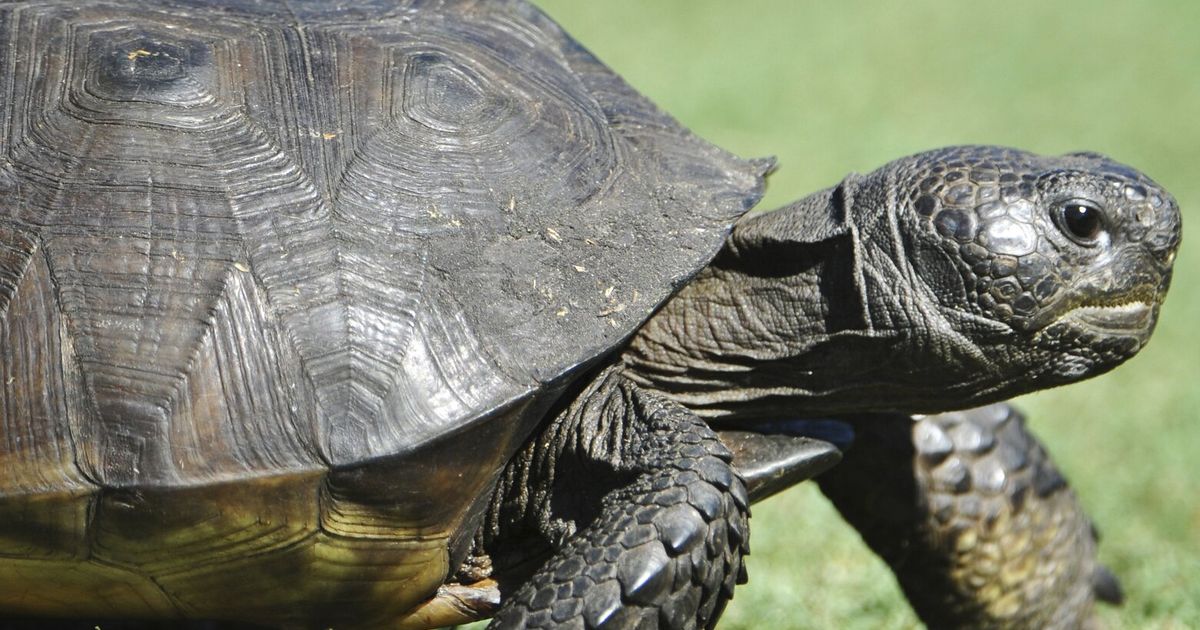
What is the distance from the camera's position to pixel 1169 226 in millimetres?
3156

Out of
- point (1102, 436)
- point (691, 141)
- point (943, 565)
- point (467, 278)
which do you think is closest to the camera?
point (467, 278)

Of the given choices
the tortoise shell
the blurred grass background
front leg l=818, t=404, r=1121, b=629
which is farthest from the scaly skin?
the blurred grass background

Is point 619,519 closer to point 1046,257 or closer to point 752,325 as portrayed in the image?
point 752,325

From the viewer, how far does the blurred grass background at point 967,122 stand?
4.68 metres

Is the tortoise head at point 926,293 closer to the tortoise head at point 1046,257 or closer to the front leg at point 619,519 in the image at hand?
the tortoise head at point 1046,257

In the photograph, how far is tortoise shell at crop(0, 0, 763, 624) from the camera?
8.85 ft

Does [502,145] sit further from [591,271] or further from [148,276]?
[148,276]

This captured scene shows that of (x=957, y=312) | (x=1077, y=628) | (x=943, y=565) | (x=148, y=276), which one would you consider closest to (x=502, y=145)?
(x=148, y=276)

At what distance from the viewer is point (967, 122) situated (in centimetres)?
1312

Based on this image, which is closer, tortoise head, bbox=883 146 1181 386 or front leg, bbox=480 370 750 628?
front leg, bbox=480 370 750 628

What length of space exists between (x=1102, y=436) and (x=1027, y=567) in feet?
7.31

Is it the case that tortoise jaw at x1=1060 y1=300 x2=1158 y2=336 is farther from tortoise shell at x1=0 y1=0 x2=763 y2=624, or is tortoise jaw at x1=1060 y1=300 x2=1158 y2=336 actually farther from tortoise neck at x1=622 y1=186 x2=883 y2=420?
tortoise shell at x1=0 y1=0 x2=763 y2=624

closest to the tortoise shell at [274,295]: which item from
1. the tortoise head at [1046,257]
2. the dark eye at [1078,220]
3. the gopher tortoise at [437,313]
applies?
the gopher tortoise at [437,313]

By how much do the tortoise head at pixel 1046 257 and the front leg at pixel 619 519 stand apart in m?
0.71
